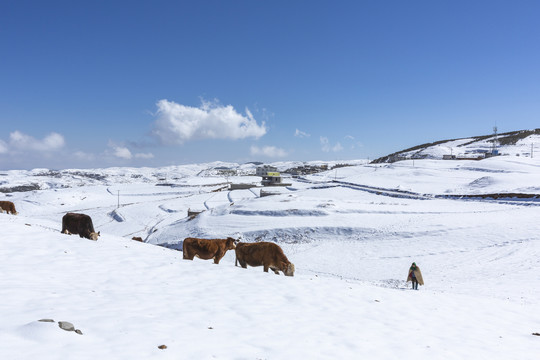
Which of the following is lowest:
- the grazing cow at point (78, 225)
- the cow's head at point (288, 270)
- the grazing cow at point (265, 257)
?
the cow's head at point (288, 270)

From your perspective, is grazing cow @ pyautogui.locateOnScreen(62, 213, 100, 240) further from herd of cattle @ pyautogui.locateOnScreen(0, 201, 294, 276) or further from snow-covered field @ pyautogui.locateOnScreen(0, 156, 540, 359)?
snow-covered field @ pyautogui.locateOnScreen(0, 156, 540, 359)

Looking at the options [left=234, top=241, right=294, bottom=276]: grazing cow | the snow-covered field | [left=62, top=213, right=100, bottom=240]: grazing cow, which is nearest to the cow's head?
[left=234, top=241, right=294, bottom=276]: grazing cow

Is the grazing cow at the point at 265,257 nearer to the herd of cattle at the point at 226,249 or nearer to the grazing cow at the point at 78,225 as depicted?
the herd of cattle at the point at 226,249

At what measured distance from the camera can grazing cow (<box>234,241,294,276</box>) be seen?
39.6ft

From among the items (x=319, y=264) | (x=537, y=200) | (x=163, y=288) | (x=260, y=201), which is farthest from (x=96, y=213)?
(x=537, y=200)

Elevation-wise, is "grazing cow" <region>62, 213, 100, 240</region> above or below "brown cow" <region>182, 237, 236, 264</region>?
above

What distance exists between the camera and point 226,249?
13.7m

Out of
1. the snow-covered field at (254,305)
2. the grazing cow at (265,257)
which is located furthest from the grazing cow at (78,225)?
the grazing cow at (265,257)

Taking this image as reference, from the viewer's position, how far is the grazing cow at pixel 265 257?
12078 mm

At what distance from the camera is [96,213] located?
63.0 metres

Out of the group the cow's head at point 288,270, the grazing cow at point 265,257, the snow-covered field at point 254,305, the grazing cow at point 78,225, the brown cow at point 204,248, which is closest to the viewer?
the snow-covered field at point 254,305

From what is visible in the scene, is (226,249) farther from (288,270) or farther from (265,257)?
(288,270)

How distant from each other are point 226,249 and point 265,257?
2404mm

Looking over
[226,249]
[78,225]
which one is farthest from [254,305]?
[78,225]
